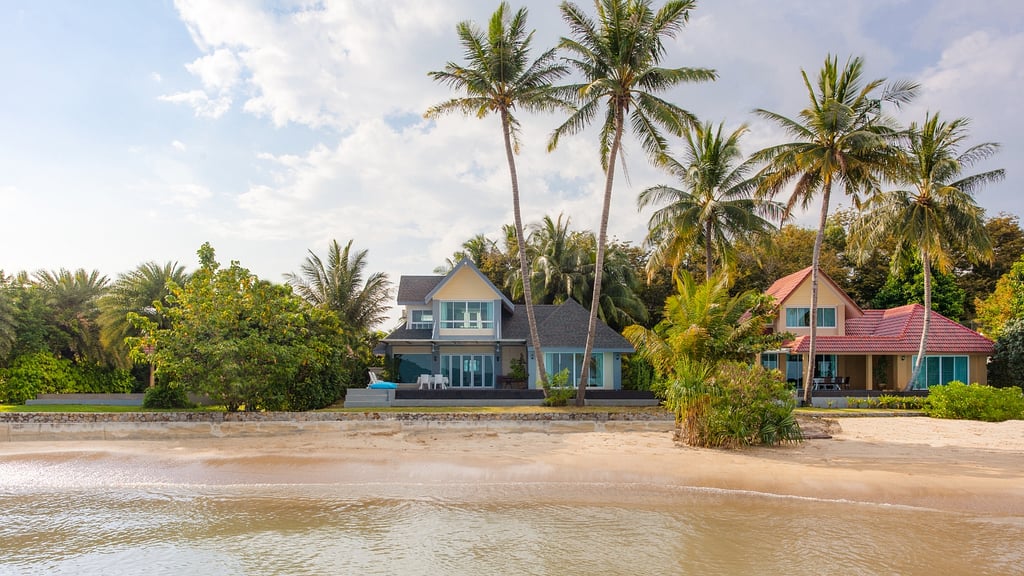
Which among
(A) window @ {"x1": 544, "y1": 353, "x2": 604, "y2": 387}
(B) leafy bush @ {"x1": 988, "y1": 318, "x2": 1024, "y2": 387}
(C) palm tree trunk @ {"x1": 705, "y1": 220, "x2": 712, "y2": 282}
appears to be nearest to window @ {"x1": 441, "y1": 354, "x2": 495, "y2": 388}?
(A) window @ {"x1": 544, "y1": 353, "x2": 604, "y2": 387}

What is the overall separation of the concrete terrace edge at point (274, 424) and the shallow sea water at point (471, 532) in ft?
15.9

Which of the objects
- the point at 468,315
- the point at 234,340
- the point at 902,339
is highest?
the point at 468,315

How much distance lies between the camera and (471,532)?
34.2ft

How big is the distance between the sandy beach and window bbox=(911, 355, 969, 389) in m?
10.1

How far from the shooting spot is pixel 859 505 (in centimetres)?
1173

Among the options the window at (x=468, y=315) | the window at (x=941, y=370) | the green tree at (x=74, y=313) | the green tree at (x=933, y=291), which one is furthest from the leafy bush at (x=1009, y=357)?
the green tree at (x=74, y=313)

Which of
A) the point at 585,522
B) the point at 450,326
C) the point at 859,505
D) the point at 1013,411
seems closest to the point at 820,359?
the point at 1013,411

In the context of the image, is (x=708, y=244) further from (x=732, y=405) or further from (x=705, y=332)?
(x=732, y=405)

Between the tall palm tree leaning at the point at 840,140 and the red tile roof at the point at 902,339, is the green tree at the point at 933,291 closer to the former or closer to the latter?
the red tile roof at the point at 902,339

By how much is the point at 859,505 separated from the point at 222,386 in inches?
659

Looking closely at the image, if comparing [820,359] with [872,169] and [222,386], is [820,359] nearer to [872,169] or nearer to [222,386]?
[872,169]

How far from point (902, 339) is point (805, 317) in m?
4.09

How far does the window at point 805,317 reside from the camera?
29312 millimetres

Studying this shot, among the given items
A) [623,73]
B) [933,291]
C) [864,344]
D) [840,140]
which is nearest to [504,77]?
[623,73]
